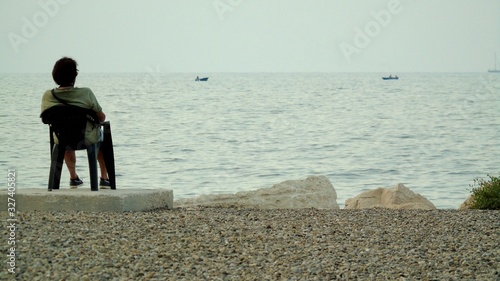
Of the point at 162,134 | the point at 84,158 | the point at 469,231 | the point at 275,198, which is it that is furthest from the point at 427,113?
the point at 469,231

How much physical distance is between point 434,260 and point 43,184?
13432 mm

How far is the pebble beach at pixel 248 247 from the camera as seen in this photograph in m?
5.71

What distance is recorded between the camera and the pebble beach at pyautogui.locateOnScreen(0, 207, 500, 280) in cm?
571

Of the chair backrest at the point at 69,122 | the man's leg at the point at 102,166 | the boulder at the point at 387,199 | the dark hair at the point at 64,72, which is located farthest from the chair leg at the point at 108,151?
the boulder at the point at 387,199

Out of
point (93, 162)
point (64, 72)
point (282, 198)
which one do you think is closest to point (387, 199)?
point (282, 198)

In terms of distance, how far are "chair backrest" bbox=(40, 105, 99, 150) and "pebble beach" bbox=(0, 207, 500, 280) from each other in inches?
43.1

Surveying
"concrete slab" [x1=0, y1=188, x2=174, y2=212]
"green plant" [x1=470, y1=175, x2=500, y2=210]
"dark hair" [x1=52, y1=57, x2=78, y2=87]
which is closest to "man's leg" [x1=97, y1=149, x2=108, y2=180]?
"concrete slab" [x1=0, y1=188, x2=174, y2=212]

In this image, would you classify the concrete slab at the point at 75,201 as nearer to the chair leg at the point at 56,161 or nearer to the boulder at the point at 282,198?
the chair leg at the point at 56,161

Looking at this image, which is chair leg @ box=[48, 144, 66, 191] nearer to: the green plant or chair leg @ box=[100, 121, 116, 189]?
chair leg @ box=[100, 121, 116, 189]

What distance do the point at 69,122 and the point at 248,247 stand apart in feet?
10.4

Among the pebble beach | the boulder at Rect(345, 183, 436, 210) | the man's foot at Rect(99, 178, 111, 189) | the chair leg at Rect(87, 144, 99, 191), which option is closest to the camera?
the pebble beach

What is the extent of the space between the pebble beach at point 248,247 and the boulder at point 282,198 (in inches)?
105

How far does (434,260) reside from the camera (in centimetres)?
618

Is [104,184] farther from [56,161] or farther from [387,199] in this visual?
[387,199]
